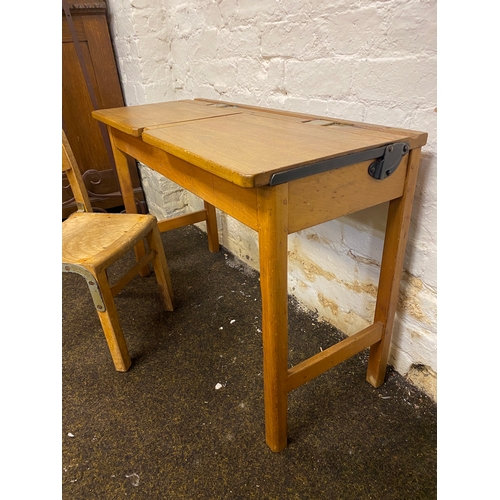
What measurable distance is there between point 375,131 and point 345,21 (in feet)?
1.21

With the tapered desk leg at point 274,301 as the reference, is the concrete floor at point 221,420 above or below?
below

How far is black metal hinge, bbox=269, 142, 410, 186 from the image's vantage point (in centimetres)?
73

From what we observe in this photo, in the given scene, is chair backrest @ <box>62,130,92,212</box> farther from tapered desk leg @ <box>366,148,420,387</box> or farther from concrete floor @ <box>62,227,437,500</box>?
tapered desk leg @ <box>366,148,420,387</box>

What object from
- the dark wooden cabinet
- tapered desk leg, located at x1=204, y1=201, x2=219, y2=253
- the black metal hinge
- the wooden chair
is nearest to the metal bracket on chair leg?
the wooden chair

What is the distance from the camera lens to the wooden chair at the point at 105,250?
127 cm

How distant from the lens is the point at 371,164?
0.87m

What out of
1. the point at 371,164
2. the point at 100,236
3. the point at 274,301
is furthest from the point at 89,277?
the point at 371,164

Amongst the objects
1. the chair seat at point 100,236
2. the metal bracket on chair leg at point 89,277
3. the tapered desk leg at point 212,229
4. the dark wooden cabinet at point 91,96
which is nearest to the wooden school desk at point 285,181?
the chair seat at point 100,236

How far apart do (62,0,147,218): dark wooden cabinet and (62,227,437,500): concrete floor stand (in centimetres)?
111

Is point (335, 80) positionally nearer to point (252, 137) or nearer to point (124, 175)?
point (252, 137)

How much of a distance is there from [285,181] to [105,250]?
845 millimetres

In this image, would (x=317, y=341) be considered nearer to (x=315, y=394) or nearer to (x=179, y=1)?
(x=315, y=394)

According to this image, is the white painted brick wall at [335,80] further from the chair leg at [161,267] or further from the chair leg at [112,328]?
the chair leg at [112,328]

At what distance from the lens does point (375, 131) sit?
98 centimetres
